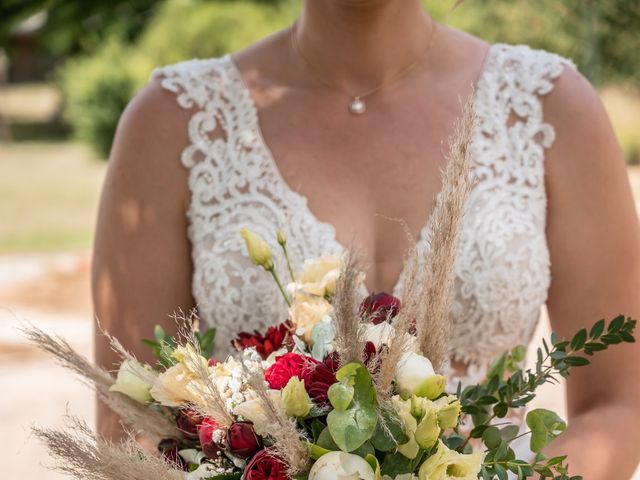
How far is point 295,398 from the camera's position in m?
1.33

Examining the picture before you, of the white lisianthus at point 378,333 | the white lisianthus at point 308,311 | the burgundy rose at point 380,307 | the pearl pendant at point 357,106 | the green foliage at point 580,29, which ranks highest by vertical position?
the pearl pendant at point 357,106

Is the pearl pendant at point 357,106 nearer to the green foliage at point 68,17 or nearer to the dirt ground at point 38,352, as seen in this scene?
the green foliage at point 68,17

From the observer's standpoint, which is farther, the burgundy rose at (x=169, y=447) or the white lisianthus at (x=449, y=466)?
the burgundy rose at (x=169, y=447)

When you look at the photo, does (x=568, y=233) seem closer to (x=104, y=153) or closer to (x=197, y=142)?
(x=197, y=142)

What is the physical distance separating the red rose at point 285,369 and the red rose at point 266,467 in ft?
0.35

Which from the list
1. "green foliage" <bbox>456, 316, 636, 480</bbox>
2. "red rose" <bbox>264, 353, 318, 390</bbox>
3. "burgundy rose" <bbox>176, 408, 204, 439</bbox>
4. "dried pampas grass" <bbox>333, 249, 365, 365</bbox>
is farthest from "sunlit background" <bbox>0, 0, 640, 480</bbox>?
"green foliage" <bbox>456, 316, 636, 480</bbox>

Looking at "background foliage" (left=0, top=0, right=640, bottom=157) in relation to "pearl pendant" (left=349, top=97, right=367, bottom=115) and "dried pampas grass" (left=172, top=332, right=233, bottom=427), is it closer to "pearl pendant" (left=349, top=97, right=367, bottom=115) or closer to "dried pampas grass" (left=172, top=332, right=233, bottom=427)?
"pearl pendant" (left=349, top=97, right=367, bottom=115)

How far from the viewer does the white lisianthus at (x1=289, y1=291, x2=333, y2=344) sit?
158cm

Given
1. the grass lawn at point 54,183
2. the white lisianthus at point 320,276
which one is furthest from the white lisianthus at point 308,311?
the grass lawn at point 54,183

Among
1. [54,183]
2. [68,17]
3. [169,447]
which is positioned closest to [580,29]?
[68,17]

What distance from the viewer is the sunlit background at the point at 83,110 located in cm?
560

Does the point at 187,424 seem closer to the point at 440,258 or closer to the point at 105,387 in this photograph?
the point at 105,387

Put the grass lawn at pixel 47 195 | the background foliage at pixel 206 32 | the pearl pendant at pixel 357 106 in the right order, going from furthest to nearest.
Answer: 1. the grass lawn at pixel 47 195
2. the background foliage at pixel 206 32
3. the pearl pendant at pixel 357 106

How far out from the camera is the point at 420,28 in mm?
2424
